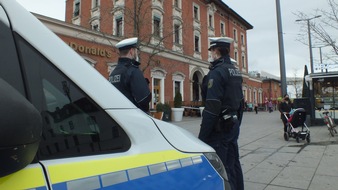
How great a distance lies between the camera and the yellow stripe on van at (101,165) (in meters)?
1.13

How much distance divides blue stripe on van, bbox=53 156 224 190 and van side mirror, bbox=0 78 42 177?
207 millimetres

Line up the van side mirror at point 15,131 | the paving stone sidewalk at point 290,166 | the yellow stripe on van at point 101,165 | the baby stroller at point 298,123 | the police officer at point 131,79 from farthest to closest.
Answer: the baby stroller at point 298,123, the paving stone sidewalk at point 290,166, the police officer at point 131,79, the yellow stripe on van at point 101,165, the van side mirror at point 15,131

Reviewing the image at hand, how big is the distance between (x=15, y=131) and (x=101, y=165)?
473 millimetres

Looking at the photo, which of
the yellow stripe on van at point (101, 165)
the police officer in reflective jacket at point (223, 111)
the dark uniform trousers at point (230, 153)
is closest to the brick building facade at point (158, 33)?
the police officer in reflective jacket at point (223, 111)

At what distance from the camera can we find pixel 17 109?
891mm

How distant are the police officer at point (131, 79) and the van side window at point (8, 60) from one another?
1891 millimetres

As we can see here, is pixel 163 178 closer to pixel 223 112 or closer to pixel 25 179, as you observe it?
pixel 25 179

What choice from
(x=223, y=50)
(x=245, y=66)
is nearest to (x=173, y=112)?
(x=223, y=50)

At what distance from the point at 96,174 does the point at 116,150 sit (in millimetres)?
200

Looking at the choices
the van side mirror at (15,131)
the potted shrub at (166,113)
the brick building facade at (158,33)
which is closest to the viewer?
the van side mirror at (15,131)

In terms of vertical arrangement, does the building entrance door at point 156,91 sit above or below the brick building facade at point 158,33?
below

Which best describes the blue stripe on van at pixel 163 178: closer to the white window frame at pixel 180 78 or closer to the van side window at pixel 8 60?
the van side window at pixel 8 60

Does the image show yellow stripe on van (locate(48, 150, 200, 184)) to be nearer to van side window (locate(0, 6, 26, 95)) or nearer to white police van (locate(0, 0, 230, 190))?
white police van (locate(0, 0, 230, 190))

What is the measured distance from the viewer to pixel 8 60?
1.15 metres
